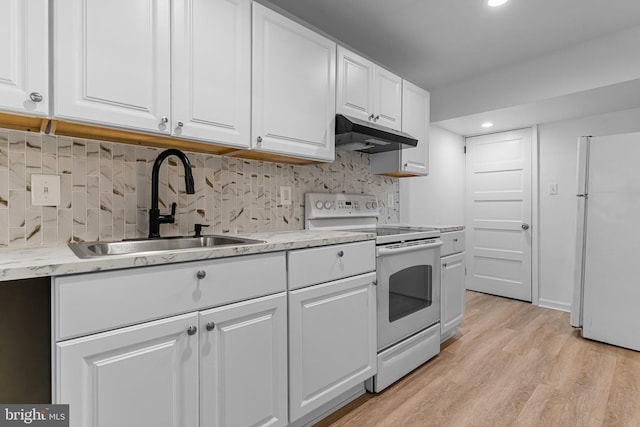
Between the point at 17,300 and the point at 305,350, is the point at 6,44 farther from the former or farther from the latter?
the point at 305,350

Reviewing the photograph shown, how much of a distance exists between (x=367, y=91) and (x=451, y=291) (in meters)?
1.68

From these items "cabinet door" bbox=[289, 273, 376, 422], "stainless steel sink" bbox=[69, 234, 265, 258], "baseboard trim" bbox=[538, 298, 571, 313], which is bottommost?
"baseboard trim" bbox=[538, 298, 571, 313]

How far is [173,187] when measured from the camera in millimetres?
1710

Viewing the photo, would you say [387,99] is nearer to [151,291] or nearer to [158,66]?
[158,66]

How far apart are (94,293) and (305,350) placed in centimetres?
93

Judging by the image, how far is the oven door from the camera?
6.36 ft

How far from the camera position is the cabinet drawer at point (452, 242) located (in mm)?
2535

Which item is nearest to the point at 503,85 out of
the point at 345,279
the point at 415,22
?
the point at 415,22

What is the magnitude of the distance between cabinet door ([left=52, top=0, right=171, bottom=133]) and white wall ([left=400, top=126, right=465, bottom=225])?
2.43m

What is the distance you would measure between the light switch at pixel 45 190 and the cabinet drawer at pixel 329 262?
1.01 metres

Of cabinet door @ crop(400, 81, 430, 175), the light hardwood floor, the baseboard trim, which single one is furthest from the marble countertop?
the baseboard trim

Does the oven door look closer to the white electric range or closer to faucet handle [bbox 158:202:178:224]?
the white electric range

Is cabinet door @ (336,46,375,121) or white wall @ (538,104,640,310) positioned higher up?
cabinet door @ (336,46,375,121)

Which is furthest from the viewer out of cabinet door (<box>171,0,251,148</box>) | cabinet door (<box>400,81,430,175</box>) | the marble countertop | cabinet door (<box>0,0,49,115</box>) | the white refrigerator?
cabinet door (<box>400,81,430,175</box>)
